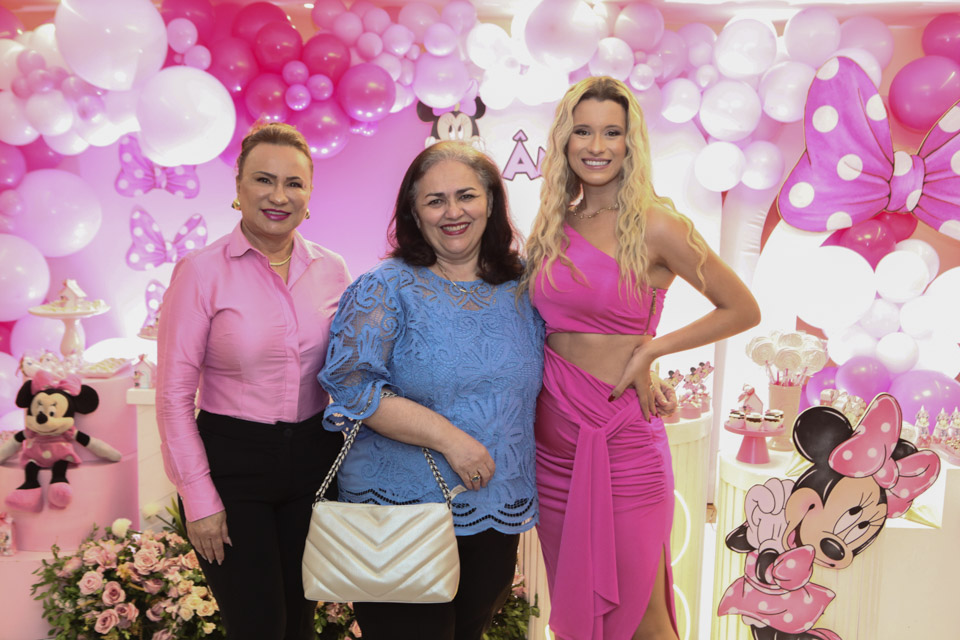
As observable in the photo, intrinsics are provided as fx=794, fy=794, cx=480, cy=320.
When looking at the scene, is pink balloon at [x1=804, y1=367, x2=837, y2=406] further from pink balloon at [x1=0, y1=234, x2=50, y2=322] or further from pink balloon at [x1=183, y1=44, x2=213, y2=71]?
pink balloon at [x1=0, y1=234, x2=50, y2=322]

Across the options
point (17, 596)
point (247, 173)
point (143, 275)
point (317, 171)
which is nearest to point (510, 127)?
point (317, 171)

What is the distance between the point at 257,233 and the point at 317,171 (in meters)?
2.76

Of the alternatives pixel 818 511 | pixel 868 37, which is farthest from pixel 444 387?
pixel 868 37

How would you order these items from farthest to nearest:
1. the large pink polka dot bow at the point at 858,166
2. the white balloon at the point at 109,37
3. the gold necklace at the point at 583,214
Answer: the large pink polka dot bow at the point at 858,166 → the white balloon at the point at 109,37 → the gold necklace at the point at 583,214

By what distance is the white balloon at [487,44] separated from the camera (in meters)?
3.82

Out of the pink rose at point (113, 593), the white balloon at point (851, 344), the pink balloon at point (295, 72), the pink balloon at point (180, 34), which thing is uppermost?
the pink balloon at point (180, 34)

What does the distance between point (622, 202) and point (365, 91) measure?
2.07m

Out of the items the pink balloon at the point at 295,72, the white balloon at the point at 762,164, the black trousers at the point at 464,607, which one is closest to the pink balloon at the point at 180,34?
the pink balloon at the point at 295,72

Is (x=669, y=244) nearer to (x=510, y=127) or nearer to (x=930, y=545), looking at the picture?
(x=930, y=545)

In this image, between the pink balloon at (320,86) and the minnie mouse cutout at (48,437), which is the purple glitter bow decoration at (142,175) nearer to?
the pink balloon at (320,86)

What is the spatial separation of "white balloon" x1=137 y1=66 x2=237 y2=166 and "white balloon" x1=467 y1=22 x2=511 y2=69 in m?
1.19

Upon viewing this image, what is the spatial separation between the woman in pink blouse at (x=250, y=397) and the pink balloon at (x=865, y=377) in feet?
10.1

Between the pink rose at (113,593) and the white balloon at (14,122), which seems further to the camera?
the white balloon at (14,122)

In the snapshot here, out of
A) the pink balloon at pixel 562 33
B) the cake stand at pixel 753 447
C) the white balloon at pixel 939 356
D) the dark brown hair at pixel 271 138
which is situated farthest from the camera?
the white balloon at pixel 939 356
